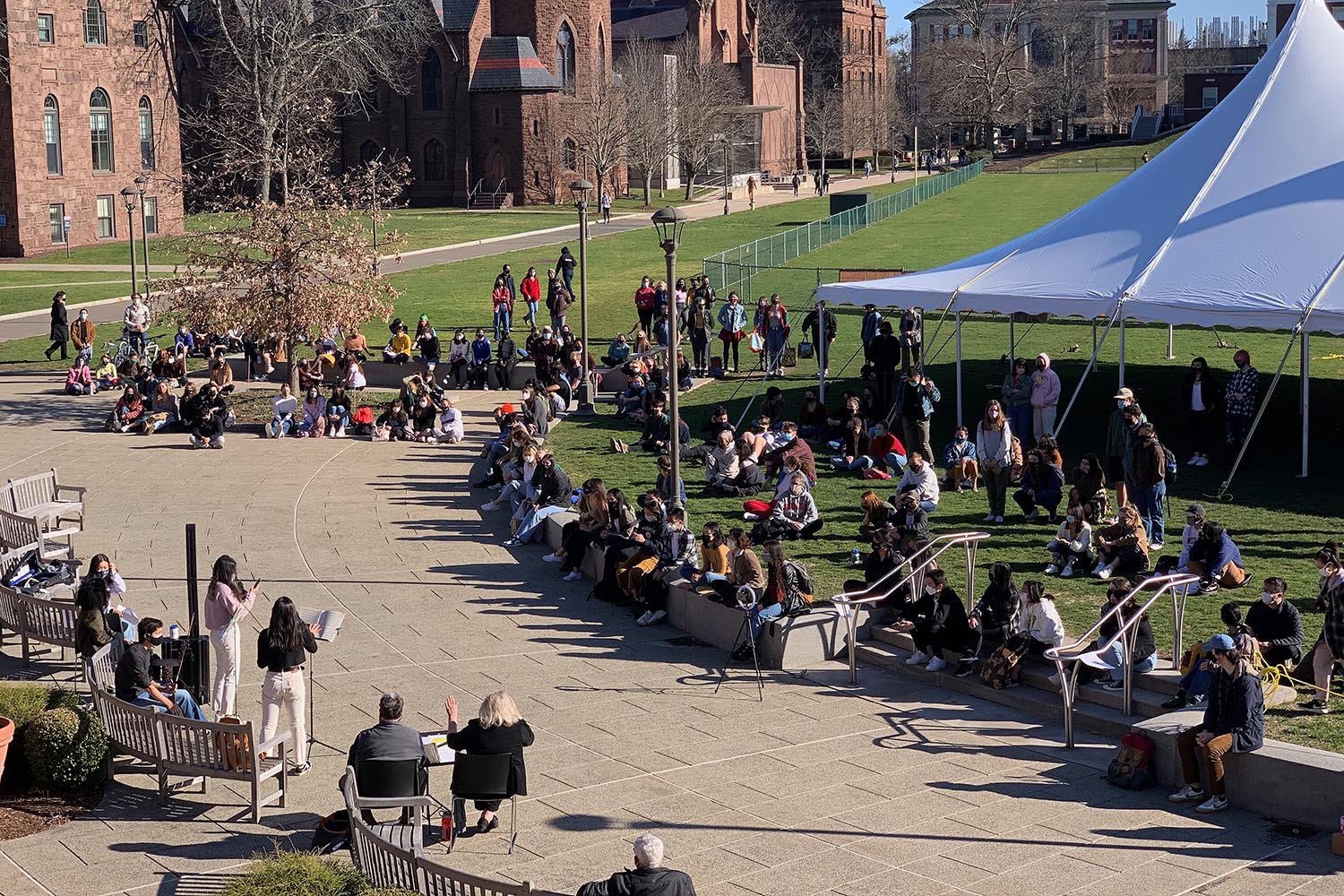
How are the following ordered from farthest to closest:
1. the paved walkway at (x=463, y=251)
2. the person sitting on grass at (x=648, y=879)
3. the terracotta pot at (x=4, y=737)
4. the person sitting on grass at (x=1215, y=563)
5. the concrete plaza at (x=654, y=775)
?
the paved walkway at (x=463, y=251)
the person sitting on grass at (x=1215, y=563)
the terracotta pot at (x=4, y=737)
the concrete plaza at (x=654, y=775)
the person sitting on grass at (x=648, y=879)

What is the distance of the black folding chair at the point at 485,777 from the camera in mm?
10750

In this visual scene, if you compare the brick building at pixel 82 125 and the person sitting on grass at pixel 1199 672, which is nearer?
the person sitting on grass at pixel 1199 672

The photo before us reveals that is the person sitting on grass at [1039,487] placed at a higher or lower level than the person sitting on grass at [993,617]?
higher

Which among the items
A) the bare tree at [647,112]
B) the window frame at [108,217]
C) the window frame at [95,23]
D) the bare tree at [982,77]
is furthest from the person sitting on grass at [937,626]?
the bare tree at [982,77]

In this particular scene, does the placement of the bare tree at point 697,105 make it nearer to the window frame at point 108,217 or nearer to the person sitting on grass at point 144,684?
the window frame at point 108,217

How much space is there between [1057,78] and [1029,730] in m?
125

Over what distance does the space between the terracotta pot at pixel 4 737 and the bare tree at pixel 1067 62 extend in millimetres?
122270

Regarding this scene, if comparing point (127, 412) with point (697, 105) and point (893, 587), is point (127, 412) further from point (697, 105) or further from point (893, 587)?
point (697, 105)

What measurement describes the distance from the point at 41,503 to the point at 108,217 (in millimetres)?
47288

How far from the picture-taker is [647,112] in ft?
263

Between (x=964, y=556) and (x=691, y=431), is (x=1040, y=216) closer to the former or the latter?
(x=691, y=431)

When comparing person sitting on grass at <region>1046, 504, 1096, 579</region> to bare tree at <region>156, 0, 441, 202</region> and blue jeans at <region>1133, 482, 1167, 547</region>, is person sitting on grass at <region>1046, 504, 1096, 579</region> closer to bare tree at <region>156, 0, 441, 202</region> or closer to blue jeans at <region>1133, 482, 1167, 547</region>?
blue jeans at <region>1133, 482, 1167, 547</region>

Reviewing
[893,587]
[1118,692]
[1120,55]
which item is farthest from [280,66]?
[1120,55]

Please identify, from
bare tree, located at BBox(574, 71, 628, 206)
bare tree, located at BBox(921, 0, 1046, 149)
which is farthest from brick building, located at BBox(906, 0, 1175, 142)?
bare tree, located at BBox(574, 71, 628, 206)
